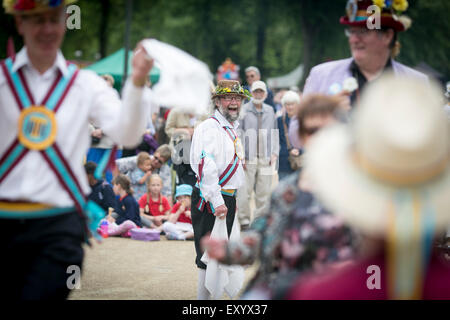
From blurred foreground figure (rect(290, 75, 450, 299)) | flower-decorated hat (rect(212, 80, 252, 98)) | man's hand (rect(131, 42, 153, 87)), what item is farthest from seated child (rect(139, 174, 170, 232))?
blurred foreground figure (rect(290, 75, 450, 299))

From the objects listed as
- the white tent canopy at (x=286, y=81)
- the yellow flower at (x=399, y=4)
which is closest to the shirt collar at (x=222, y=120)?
the yellow flower at (x=399, y=4)

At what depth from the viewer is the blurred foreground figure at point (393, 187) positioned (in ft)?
8.64

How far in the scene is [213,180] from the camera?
6.25m

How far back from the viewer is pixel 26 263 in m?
3.44

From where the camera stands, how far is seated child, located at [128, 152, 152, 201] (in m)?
11.2

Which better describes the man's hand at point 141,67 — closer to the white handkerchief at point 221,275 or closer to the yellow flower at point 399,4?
the yellow flower at point 399,4

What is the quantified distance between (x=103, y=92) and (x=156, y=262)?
199 inches

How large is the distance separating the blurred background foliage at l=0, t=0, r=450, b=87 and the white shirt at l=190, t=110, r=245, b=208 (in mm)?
24328

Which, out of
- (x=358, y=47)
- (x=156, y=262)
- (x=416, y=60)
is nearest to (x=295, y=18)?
(x=416, y=60)

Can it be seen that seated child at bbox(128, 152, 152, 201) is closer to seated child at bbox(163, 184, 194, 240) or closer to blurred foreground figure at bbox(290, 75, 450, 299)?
seated child at bbox(163, 184, 194, 240)

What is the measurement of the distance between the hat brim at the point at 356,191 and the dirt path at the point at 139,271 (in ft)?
13.6

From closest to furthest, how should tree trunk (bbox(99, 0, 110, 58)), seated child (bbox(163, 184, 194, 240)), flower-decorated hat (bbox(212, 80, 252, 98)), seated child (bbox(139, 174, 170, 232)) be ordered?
flower-decorated hat (bbox(212, 80, 252, 98)) < seated child (bbox(163, 184, 194, 240)) < seated child (bbox(139, 174, 170, 232)) < tree trunk (bbox(99, 0, 110, 58))

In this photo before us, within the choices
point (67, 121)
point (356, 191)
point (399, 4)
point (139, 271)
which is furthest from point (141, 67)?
point (139, 271)

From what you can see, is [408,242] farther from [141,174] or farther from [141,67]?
[141,174]
